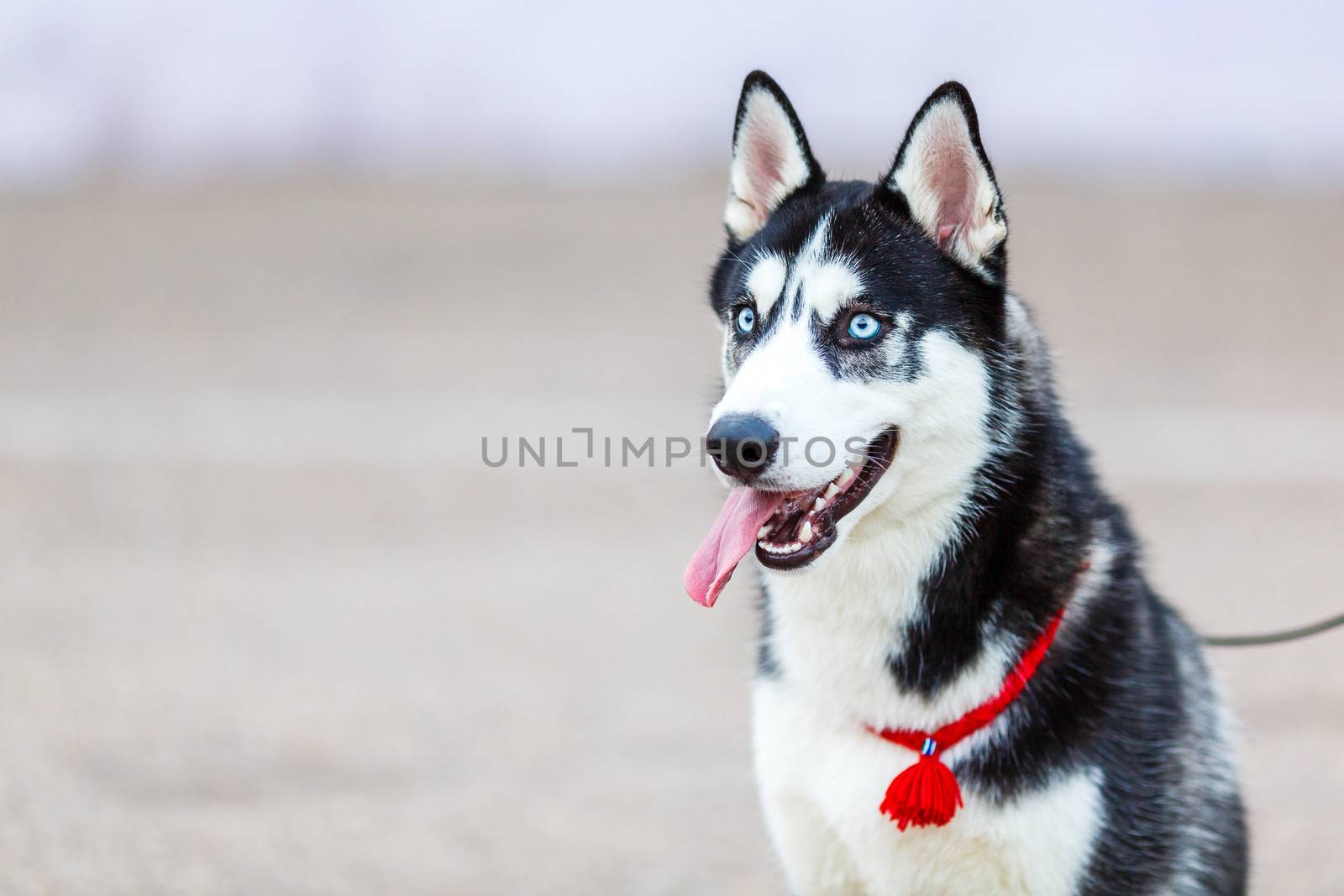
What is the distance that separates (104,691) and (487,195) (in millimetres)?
16927

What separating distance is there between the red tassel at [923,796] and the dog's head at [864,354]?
1.69 feet

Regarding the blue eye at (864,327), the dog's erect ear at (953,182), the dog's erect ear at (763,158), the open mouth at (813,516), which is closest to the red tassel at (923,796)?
the open mouth at (813,516)

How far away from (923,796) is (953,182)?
4.46 ft

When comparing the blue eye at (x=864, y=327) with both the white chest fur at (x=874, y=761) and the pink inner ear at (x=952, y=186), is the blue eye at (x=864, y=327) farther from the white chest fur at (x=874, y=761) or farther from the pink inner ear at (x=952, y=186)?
the white chest fur at (x=874, y=761)

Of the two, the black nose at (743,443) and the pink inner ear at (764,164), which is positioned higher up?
the pink inner ear at (764,164)

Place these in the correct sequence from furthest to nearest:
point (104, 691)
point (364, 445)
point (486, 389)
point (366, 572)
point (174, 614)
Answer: point (486, 389), point (364, 445), point (366, 572), point (174, 614), point (104, 691)

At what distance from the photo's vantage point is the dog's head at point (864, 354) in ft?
9.26

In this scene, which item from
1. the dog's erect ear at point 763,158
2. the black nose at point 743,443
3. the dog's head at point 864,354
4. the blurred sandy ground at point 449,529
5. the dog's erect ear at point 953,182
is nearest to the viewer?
the black nose at point 743,443

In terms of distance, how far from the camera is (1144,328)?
1664cm

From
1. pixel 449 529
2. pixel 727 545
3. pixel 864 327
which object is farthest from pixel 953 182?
pixel 449 529

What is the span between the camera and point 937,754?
2912 millimetres

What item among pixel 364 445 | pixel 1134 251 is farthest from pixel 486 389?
pixel 1134 251

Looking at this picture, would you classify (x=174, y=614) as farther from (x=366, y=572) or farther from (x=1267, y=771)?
(x=1267, y=771)

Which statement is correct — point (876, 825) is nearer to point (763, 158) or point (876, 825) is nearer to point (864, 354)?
point (864, 354)
